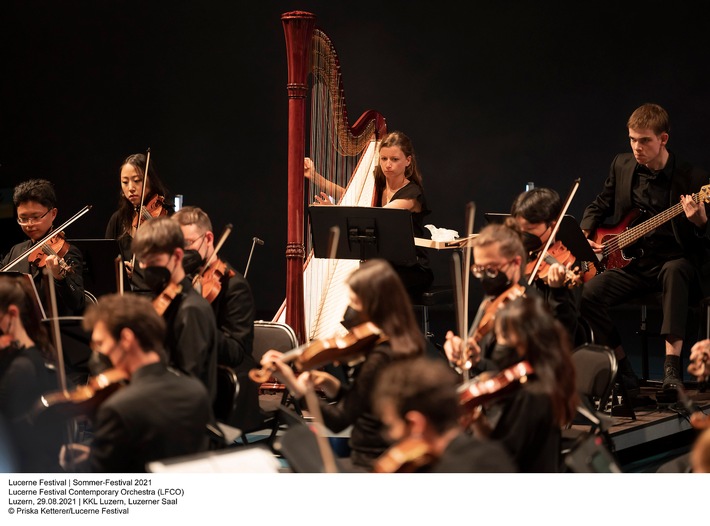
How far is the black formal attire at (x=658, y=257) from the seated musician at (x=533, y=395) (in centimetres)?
200

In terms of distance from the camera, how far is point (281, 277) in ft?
25.1

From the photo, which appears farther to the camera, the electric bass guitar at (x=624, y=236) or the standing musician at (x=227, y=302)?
the electric bass guitar at (x=624, y=236)

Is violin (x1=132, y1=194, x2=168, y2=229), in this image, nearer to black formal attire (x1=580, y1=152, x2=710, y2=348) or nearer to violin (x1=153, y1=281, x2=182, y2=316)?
violin (x1=153, y1=281, x2=182, y2=316)

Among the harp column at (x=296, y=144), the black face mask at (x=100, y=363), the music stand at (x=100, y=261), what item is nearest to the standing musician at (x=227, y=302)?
the black face mask at (x=100, y=363)

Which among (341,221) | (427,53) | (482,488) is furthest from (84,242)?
(427,53)

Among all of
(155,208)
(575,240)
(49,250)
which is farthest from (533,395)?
(155,208)

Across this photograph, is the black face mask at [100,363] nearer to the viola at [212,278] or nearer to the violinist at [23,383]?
the violinist at [23,383]

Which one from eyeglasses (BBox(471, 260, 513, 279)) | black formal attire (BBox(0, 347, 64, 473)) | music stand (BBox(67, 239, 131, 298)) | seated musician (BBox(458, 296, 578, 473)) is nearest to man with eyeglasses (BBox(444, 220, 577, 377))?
eyeglasses (BBox(471, 260, 513, 279))

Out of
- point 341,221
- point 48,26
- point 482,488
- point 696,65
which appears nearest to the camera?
point 482,488

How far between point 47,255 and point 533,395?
2753 millimetres

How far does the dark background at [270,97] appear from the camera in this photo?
7.02 metres

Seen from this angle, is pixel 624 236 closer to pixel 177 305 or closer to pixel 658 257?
pixel 658 257

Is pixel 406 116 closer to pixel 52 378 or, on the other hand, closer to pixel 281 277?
pixel 281 277

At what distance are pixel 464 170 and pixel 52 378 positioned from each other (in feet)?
15.5
